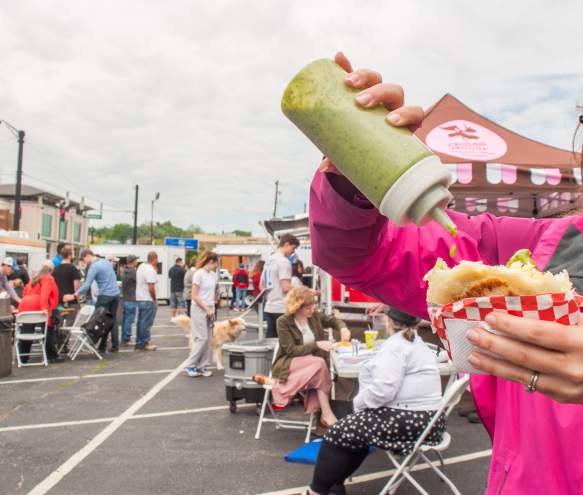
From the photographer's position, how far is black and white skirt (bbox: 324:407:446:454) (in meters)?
3.91

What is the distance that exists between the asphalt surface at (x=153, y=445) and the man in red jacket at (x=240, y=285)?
40.7 feet

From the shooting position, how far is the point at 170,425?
5.86 metres

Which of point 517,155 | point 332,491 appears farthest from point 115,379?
point 517,155

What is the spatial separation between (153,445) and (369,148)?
503cm

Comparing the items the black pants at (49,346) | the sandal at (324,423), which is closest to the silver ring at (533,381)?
the sandal at (324,423)

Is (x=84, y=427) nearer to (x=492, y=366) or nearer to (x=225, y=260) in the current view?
(x=492, y=366)

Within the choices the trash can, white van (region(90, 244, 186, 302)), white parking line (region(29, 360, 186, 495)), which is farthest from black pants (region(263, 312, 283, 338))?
white van (region(90, 244, 186, 302))

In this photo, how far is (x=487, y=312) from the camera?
0.87m

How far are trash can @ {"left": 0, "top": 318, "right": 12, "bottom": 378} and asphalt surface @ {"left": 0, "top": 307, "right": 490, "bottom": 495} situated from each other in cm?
33

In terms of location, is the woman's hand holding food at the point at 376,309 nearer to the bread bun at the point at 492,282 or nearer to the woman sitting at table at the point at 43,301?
the bread bun at the point at 492,282

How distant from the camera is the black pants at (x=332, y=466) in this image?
390 centimetres

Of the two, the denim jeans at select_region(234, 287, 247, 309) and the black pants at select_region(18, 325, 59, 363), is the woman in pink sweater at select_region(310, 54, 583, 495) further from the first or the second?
the denim jeans at select_region(234, 287, 247, 309)

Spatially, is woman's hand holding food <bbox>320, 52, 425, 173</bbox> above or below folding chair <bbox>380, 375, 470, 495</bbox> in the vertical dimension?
above

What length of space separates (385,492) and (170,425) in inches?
114
